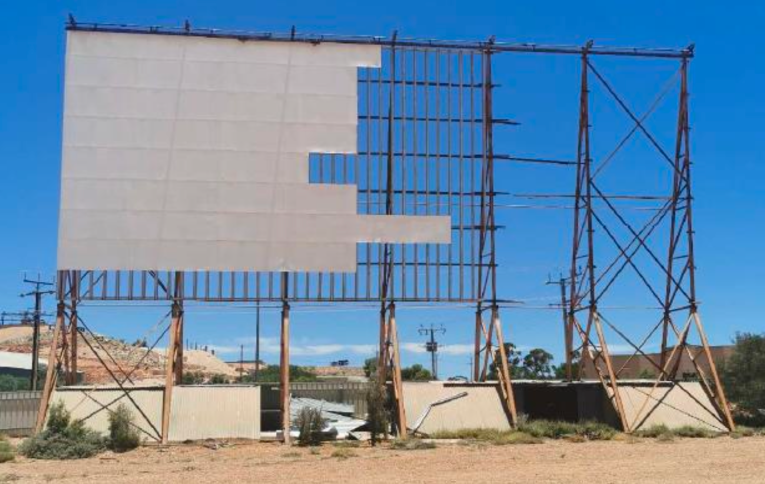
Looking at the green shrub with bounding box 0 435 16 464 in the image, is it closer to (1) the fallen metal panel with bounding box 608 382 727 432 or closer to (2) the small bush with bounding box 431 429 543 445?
(2) the small bush with bounding box 431 429 543 445

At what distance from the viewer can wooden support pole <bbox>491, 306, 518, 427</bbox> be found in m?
29.8

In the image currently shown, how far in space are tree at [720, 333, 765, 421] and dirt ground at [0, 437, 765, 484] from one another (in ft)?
26.1

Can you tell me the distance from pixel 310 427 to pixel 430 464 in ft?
20.6

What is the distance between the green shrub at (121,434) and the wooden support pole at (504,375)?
11510 millimetres

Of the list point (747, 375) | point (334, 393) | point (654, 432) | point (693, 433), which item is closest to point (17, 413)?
point (334, 393)

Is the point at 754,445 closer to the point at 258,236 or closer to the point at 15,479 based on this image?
the point at 258,236

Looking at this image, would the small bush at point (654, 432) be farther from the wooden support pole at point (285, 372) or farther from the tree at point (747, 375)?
the wooden support pole at point (285, 372)

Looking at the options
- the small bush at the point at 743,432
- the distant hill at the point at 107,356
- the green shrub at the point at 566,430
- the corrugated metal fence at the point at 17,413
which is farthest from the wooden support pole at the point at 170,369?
the distant hill at the point at 107,356

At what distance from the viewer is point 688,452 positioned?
24.6 m

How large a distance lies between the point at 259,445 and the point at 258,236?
6561mm

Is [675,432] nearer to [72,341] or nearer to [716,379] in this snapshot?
[716,379]

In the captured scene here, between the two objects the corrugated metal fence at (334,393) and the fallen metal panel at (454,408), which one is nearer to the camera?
the fallen metal panel at (454,408)

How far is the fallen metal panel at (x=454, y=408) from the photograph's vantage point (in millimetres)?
29078

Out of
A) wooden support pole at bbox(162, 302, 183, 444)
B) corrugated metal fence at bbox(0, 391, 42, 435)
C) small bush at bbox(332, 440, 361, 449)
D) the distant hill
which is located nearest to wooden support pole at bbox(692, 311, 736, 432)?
small bush at bbox(332, 440, 361, 449)
